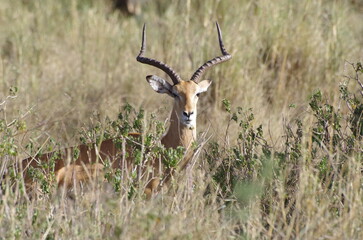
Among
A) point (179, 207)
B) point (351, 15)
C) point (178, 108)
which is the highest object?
point (351, 15)

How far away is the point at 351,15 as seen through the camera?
1190cm

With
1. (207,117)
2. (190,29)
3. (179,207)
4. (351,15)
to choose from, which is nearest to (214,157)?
(179,207)

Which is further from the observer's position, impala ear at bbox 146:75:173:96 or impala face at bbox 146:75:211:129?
impala ear at bbox 146:75:173:96

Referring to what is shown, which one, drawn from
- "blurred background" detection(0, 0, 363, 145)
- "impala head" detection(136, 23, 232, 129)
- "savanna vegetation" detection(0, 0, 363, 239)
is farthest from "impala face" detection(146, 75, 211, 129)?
"blurred background" detection(0, 0, 363, 145)

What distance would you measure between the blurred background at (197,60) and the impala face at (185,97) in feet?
4.14

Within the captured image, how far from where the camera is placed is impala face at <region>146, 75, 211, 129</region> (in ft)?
22.4

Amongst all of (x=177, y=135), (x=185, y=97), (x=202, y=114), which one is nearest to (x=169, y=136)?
(x=177, y=135)

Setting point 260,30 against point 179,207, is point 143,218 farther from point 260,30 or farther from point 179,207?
point 260,30

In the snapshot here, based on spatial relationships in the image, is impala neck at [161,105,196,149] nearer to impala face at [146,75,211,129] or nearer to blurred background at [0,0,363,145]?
impala face at [146,75,211,129]

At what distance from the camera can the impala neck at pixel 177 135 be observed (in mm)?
6973

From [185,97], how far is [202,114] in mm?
2311

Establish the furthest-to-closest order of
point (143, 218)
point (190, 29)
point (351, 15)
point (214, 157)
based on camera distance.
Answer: point (351, 15) < point (190, 29) < point (214, 157) < point (143, 218)

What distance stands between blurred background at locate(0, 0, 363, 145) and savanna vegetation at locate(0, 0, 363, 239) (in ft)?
A: 0.07

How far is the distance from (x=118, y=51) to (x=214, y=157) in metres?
5.37
